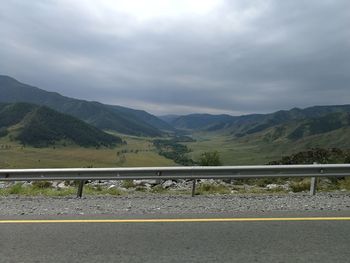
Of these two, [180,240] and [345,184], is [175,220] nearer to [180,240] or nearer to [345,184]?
[180,240]

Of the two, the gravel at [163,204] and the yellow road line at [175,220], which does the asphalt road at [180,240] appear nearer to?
the yellow road line at [175,220]

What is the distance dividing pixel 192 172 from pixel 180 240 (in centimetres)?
459

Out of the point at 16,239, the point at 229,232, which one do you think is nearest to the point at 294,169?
the point at 229,232

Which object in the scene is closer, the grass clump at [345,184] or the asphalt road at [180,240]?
the asphalt road at [180,240]

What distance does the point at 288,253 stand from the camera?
204 inches

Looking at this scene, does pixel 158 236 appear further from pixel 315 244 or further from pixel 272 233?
pixel 315 244

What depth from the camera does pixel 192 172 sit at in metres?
10.4

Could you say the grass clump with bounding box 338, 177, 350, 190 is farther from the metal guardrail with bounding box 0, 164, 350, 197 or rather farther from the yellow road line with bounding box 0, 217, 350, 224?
the yellow road line with bounding box 0, 217, 350, 224

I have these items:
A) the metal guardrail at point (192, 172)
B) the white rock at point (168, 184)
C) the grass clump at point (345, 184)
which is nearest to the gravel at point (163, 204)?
the metal guardrail at point (192, 172)

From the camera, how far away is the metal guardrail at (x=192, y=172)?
Answer: 10.3 meters

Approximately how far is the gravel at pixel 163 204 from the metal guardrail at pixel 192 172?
0.59 meters

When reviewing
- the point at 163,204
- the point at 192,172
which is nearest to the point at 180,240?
the point at 163,204

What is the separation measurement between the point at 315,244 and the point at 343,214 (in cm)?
228

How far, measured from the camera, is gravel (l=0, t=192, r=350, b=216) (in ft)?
26.5
